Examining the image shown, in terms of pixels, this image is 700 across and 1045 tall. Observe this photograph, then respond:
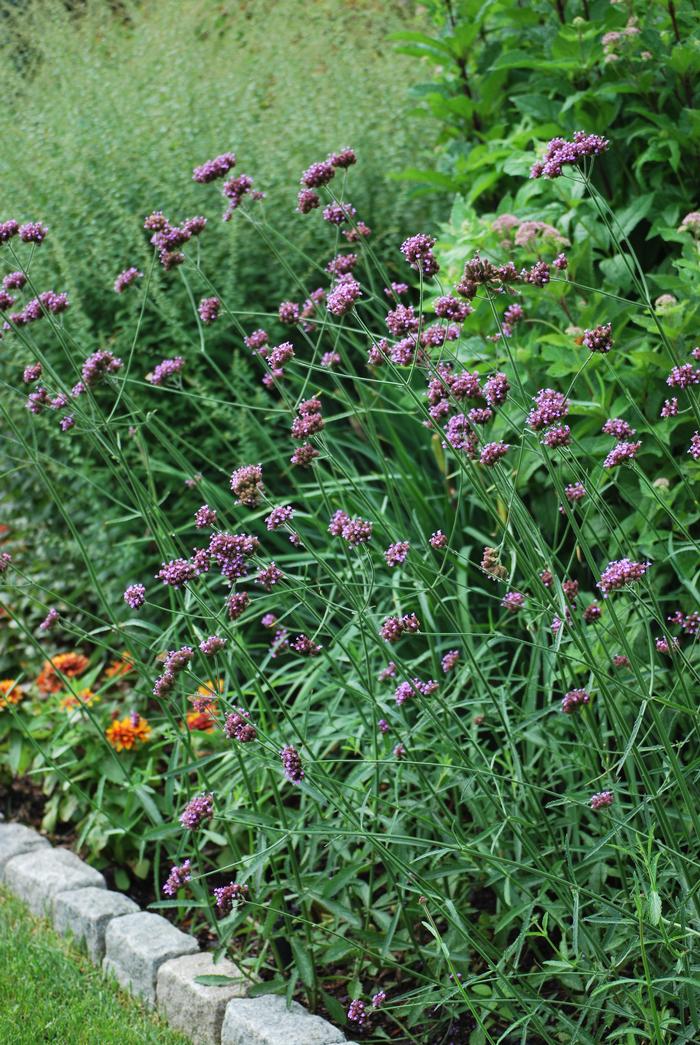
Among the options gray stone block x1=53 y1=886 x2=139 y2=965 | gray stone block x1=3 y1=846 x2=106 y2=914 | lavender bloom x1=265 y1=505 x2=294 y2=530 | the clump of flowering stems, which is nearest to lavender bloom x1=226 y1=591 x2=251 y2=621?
the clump of flowering stems

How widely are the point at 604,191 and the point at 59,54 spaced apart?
3417 millimetres

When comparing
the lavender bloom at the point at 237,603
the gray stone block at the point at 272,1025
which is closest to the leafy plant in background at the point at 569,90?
the lavender bloom at the point at 237,603

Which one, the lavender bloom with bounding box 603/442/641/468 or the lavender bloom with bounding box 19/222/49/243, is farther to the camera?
the lavender bloom with bounding box 19/222/49/243

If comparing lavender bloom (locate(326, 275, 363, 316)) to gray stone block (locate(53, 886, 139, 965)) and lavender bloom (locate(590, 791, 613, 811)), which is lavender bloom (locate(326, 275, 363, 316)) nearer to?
lavender bloom (locate(590, 791, 613, 811))

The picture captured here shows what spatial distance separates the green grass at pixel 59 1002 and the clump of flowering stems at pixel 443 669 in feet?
1.01

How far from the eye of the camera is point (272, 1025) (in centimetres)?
261

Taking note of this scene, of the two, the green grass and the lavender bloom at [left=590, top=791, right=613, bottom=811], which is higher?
the lavender bloom at [left=590, top=791, right=613, bottom=811]

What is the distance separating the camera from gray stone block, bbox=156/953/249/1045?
2.77m

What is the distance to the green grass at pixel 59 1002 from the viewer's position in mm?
2781

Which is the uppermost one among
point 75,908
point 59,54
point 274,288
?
point 59,54

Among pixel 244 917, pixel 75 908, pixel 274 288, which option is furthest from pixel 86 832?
pixel 274 288

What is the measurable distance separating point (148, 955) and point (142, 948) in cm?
4

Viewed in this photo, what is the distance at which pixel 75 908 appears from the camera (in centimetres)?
330

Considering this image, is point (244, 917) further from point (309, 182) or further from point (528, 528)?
point (309, 182)
